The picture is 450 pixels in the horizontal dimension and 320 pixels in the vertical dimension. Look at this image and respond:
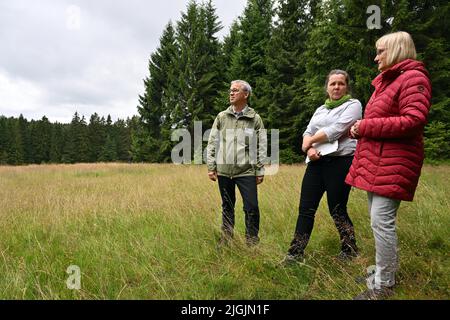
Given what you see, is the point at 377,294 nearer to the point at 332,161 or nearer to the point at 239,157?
the point at 332,161

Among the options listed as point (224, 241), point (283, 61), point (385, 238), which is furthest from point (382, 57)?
point (283, 61)

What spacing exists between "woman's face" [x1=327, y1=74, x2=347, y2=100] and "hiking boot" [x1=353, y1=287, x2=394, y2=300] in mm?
1651

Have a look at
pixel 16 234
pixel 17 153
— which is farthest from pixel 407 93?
pixel 17 153

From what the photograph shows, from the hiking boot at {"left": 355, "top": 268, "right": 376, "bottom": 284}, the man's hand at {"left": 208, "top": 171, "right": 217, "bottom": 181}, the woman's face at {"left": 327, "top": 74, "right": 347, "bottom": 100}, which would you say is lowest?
the hiking boot at {"left": 355, "top": 268, "right": 376, "bottom": 284}

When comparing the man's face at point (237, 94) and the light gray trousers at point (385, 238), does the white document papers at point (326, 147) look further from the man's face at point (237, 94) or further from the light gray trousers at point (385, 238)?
the man's face at point (237, 94)

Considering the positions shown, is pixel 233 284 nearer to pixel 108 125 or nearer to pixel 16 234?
pixel 16 234

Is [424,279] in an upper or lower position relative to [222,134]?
lower

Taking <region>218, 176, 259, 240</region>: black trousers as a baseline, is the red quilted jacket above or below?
above

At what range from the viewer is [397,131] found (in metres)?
1.85

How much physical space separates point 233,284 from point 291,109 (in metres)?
14.5

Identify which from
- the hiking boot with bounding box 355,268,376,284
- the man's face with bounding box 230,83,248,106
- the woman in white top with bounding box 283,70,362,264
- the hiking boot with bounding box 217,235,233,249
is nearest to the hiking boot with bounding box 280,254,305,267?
the woman in white top with bounding box 283,70,362,264

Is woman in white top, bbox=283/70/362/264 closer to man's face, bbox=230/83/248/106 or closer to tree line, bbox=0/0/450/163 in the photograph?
man's face, bbox=230/83/248/106

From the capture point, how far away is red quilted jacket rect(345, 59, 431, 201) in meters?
1.83

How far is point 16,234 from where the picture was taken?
355cm
